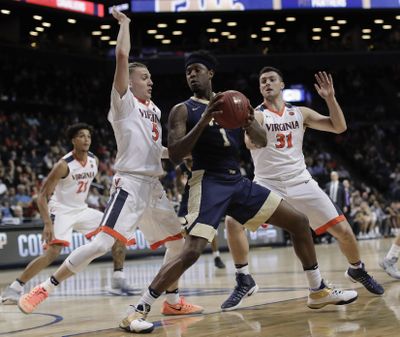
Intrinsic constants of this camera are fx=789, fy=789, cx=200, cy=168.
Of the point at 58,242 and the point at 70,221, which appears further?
the point at 70,221

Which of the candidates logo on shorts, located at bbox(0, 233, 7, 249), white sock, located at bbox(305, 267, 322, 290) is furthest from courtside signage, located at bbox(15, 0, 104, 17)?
white sock, located at bbox(305, 267, 322, 290)

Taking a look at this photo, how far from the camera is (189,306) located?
274 inches

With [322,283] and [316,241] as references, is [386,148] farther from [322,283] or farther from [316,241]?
[322,283]

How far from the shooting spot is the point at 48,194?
8.80m

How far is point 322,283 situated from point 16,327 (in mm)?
2586

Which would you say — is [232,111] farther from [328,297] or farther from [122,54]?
[328,297]

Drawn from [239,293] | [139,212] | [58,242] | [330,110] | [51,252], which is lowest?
[239,293]

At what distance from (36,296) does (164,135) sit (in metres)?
20.4

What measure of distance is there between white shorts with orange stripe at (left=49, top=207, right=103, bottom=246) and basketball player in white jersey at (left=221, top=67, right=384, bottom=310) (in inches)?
90.0

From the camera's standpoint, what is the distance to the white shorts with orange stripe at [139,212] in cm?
645

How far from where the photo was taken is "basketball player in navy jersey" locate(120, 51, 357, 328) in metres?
6.00

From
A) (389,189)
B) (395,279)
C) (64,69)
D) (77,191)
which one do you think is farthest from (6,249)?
(389,189)

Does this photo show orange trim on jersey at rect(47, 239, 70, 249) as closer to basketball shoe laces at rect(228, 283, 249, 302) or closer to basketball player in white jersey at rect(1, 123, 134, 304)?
basketball player in white jersey at rect(1, 123, 134, 304)

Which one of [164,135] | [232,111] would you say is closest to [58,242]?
[232,111]
